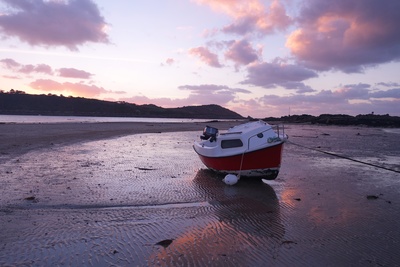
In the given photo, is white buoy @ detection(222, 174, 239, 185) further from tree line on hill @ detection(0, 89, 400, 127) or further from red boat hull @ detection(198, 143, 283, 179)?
tree line on hill @ detection(0, 89, 400, 127)

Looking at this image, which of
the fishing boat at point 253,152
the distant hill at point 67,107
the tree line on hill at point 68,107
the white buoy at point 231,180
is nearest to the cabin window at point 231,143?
the fishing boat at point 253,152

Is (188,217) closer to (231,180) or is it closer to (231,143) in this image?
(231,180)

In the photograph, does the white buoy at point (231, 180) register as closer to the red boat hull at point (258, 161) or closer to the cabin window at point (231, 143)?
the red boat hull at point (258, 161)

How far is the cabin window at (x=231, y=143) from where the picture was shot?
12.4 metres

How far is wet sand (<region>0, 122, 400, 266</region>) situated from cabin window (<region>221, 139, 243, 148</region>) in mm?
1350

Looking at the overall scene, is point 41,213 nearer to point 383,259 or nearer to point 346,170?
point 383,259

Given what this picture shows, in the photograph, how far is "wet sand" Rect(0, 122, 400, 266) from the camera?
5625 millimetres

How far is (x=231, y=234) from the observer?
22.2ft

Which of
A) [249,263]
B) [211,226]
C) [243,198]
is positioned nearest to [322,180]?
[243,198]

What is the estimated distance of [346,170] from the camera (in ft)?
48.1

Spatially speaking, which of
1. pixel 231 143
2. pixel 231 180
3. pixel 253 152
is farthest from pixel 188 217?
pixel 231 143

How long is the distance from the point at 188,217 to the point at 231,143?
5425 millimetres

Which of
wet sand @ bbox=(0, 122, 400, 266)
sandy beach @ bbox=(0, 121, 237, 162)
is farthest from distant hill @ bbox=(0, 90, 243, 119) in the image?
wet sand @ bbox=(0, 122, 400, 266)

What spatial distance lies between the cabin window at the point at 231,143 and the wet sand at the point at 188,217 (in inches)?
53.2
